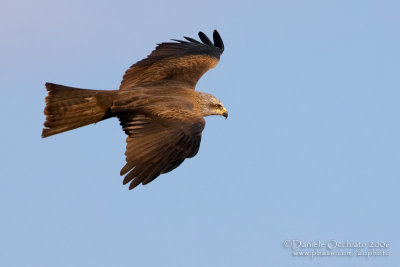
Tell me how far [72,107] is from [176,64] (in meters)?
3.15

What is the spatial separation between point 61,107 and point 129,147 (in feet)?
6.35

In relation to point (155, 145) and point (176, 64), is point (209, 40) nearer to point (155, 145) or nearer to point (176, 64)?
point (176, 64)

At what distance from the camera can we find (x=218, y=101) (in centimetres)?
1525

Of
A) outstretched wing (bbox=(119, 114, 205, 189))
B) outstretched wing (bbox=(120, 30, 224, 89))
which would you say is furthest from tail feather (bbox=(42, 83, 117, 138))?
outstretched wing (bbox=(120, 30, 224, 89))

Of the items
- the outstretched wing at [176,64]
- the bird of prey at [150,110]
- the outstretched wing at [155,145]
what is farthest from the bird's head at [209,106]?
the outstretched wing at [155,145]

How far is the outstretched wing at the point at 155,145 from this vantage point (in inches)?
468

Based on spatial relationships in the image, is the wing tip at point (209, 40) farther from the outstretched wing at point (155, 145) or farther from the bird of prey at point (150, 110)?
the outstretched wing at point (155, 145)

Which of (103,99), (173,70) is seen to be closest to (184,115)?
(103,99)

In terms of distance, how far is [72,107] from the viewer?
1348cm

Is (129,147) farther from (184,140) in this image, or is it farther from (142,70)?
(142,70)

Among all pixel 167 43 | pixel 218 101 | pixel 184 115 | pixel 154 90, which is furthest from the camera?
pixel 167 43

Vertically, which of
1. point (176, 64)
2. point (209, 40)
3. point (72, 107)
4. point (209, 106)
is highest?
point (209, 40)

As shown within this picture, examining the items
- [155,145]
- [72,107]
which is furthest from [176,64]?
[155,145]

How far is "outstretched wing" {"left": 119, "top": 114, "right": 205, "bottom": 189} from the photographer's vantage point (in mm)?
11875
